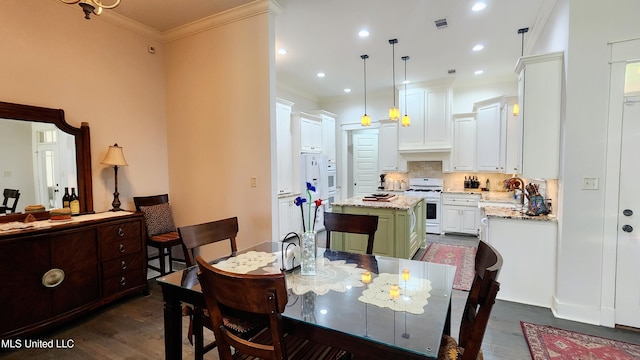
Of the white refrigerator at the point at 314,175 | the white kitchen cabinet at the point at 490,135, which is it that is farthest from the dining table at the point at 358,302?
the white kitchen cabinet at the point at 490,135

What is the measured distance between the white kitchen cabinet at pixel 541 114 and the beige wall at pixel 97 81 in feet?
13.9

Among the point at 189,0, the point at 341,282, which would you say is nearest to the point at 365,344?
the point at 341,282

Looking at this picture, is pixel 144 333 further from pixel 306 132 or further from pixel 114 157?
pixel 306 132

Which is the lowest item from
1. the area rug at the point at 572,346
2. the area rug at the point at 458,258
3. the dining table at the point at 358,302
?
the area rug at the point at 572,346

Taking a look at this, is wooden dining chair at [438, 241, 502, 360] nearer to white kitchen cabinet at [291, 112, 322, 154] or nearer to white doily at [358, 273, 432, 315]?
white doily at [358, 273, 432, 315]

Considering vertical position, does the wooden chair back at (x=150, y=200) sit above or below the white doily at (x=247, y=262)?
above

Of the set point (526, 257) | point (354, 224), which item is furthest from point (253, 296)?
point (526, 257)

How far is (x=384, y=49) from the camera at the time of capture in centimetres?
443

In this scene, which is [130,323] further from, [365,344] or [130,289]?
[365,344]

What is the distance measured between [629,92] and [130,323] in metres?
4.68

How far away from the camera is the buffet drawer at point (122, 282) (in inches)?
113

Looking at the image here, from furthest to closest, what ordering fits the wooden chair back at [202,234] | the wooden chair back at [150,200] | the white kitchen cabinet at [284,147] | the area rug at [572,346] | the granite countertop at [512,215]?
the white kitchen cabinet at [284,147], the wooden chair back at [150,200], the granite countertop at [512,215], the area rug at [572,346], the wooden chair back at [202,234]

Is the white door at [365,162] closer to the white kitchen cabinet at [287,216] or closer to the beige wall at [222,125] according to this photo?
the white kitchen cabinet at [287,216]

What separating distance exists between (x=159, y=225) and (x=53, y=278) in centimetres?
124
